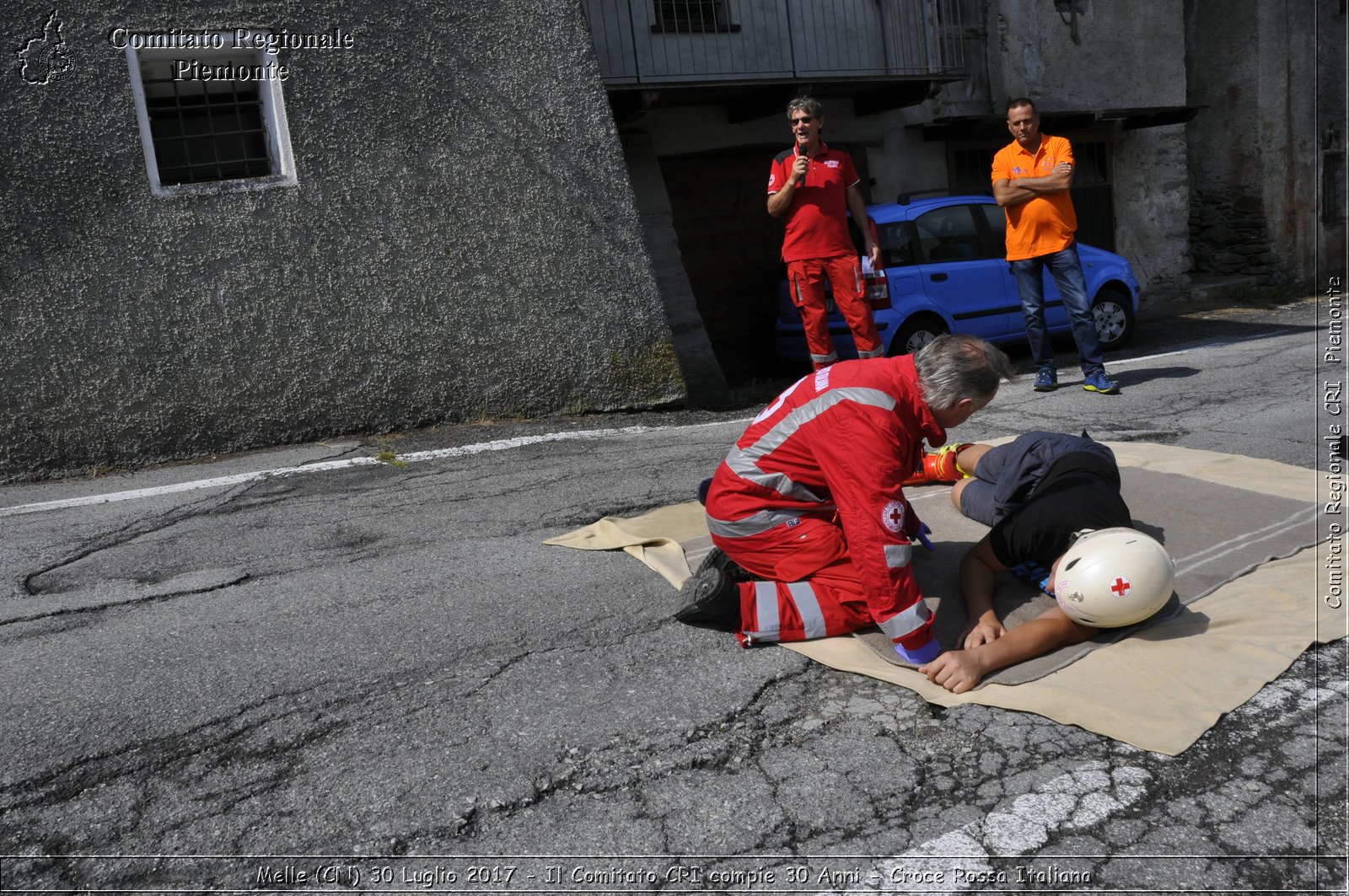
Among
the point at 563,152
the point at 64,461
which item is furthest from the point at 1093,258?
the point at 64,461

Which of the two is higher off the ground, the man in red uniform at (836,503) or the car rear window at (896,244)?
the car rear window at (896,244)

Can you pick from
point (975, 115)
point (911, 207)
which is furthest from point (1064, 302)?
point (975, 115)

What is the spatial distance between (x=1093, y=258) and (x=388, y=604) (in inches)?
339

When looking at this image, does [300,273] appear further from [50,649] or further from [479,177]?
[50,649]

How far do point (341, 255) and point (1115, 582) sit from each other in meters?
5.74

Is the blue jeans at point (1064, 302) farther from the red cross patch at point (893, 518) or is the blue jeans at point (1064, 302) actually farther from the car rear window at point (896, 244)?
the red cross patch at point (893, 518)

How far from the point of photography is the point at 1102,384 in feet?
24.5

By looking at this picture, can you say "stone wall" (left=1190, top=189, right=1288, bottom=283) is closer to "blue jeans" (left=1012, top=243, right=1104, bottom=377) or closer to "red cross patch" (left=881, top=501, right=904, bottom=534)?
"blue jeans" (left=1012, top=243, right=1104, bottom=377)

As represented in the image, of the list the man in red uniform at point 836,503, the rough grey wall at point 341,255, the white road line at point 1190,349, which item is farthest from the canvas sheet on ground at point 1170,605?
the white road line at point 1190,349

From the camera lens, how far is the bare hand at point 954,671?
3.10m

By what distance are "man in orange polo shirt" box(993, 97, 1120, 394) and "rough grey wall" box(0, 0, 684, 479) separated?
2.75 m

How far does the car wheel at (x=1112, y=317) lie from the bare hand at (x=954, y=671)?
815 cm

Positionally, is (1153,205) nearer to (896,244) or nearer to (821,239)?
(896,244)

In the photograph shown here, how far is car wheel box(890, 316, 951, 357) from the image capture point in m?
9.49
